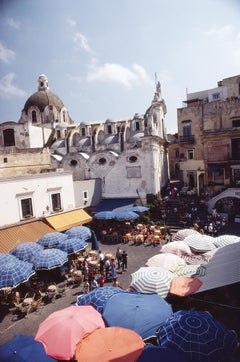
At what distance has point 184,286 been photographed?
10.1 metres

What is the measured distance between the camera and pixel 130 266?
16.2 m

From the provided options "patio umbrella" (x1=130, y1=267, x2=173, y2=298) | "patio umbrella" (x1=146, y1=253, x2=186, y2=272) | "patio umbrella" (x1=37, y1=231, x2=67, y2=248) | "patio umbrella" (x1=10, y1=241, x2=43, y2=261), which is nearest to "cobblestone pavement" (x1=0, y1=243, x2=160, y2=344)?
"patio umbrella" (x1=146, y1=253, x2=186, y2=272)

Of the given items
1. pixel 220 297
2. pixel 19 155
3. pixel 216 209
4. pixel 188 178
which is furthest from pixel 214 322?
pixel 188 178

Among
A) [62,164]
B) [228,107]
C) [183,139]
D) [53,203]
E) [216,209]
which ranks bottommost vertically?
[216,209]

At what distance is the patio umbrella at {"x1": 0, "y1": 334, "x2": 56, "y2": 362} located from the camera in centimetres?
632

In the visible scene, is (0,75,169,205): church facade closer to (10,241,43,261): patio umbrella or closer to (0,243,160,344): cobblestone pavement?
(10,241,43,261): patio umbrella

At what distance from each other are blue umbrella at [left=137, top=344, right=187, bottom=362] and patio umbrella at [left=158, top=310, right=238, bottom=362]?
14.1 inches

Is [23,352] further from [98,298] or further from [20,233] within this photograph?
[20,233]

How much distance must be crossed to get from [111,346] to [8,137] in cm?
3656

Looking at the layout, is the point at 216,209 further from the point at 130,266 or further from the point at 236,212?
the point at 130,266

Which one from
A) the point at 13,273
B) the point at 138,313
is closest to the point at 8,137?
the point at 13,273

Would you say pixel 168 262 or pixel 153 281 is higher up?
pixel 153 281

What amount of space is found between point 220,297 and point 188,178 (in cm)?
2497

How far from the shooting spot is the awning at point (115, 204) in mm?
25959
